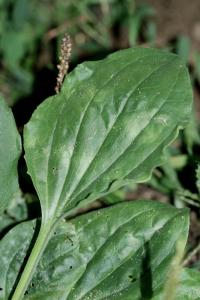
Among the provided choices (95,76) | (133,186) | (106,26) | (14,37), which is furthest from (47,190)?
(106,26)

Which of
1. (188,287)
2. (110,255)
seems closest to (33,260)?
(110,255)

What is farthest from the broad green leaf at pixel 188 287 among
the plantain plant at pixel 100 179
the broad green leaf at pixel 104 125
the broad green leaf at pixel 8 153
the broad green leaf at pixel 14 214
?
the broad green leaf at pixel 14 214

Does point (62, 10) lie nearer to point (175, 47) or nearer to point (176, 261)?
point (175, 47)

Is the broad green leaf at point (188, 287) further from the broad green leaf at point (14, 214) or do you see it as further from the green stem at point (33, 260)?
the broad green leaf at point (14, 214)

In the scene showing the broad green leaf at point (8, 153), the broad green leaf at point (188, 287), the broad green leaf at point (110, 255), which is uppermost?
the broad green leaf at point (8, 153)

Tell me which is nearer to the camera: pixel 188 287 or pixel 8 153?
pixel 188 287

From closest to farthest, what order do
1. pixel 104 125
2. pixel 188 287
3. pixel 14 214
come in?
pixel 188 287
pixel 104 125
pixel 14 214

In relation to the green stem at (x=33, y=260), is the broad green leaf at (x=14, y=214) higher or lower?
lower

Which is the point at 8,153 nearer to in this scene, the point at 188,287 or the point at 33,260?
the point at 33,260
